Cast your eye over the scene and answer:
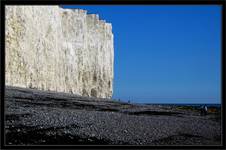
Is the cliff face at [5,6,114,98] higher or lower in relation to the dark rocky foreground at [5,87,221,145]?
higher

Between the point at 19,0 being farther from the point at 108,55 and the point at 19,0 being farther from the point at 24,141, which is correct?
the point at 108,55

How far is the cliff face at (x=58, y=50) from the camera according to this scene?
25.7 metres

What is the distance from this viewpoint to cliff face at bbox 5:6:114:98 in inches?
1013

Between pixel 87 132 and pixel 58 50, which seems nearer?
pixel 87 132

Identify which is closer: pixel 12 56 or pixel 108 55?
pixel 12 56

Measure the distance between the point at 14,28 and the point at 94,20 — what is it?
2152cm

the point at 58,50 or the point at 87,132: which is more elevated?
the point at 58,50

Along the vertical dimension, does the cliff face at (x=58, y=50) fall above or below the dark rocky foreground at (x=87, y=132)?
above

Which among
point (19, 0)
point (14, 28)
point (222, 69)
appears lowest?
point (222, 69)

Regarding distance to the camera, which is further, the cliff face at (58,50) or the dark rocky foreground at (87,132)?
the cliff face at (58,50)

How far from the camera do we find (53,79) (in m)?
32.9

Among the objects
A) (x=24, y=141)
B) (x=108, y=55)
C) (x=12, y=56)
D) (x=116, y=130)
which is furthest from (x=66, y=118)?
(x=108, y=55)

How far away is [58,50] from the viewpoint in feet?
117

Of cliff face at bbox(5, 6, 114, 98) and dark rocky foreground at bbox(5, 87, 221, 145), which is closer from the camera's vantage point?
dark rocky foreground at bbox(5, 87, 221, 145)
